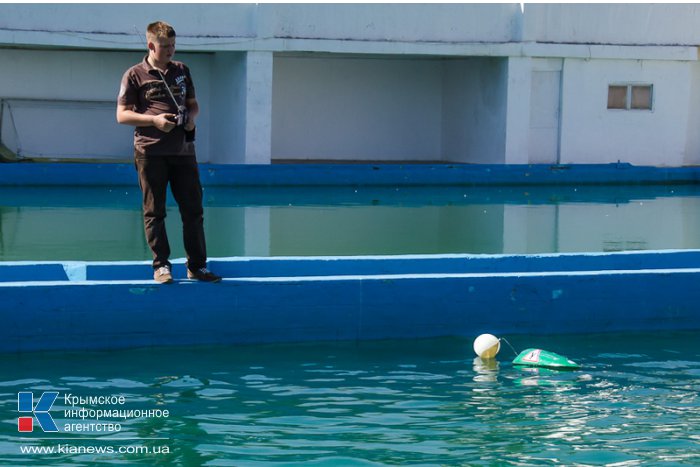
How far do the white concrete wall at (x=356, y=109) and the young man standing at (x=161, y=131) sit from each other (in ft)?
59.7

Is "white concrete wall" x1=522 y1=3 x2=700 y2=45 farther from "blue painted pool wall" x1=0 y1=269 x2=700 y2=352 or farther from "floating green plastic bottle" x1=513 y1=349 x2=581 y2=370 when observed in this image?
"floating green plastic bottle" x1=513 y1=349 x2=581 y2=370

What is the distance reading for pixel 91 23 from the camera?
20.7 metres

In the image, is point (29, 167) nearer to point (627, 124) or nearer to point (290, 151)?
point (290, 151)

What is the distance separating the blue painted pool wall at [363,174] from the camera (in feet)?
64.7

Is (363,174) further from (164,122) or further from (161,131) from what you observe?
(164,122)

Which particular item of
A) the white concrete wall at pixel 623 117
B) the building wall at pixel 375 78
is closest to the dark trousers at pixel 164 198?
the building wall at pixel 375 78

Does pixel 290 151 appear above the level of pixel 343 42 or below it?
below

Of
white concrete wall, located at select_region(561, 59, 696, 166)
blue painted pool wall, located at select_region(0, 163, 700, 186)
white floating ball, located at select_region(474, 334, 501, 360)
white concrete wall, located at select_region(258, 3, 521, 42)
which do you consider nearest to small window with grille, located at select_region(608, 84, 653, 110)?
white concrete wall, located at select_region(561, 59, 696, 166)

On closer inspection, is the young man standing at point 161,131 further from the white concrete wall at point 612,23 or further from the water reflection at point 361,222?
the white concrete wall at point 612,23

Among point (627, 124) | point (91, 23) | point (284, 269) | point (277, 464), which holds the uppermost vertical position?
point (91, 23)

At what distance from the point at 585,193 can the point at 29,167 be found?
393 inches

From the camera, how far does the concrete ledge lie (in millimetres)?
6922

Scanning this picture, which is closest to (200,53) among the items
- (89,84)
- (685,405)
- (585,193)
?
(89,84)

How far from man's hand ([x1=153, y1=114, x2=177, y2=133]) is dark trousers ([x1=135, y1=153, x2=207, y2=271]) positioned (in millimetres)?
269
